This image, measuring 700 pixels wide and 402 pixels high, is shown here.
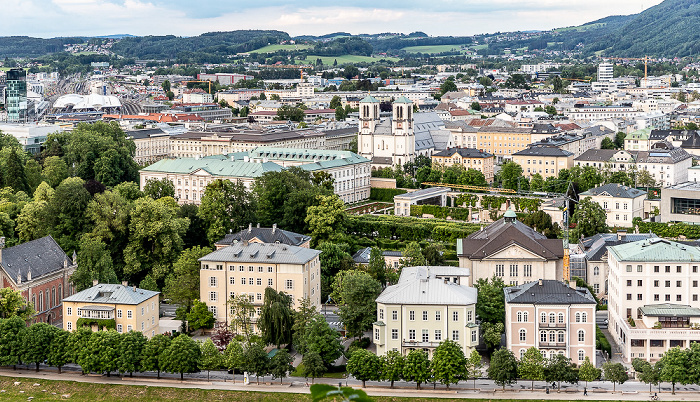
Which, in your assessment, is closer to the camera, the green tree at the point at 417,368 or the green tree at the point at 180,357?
the green tree at the point at 417,368

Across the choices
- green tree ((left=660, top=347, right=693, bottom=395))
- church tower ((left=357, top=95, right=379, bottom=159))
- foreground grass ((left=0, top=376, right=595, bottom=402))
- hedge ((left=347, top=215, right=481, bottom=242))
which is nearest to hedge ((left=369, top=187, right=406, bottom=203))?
church tower ((left=357, top=95, right=379, bottom=159))

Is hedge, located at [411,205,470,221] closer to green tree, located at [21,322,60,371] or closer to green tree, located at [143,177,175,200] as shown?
green tree, located at [143,177,175,200]

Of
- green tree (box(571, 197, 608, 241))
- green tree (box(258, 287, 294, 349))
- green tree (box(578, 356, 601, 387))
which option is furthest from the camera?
green tree (box(571, 197, 608, 241))

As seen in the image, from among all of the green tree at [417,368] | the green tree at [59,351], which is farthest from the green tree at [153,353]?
the green tree at [417,368]

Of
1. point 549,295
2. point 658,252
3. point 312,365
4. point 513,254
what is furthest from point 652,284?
point 312,365

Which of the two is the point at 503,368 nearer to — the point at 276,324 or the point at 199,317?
the point at 276,324

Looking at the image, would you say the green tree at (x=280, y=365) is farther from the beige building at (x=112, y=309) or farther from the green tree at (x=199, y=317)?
the beige building at (x=112, y=309)

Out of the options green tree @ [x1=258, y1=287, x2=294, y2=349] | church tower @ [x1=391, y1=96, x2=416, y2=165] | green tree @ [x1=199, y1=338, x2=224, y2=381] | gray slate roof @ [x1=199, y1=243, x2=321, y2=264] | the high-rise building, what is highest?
the high-rise building
